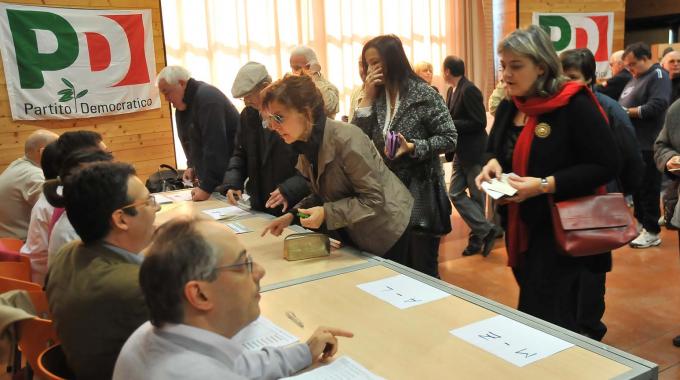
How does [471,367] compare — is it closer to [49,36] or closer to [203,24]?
[49,36]

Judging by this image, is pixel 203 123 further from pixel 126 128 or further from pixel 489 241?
pixel 489 241

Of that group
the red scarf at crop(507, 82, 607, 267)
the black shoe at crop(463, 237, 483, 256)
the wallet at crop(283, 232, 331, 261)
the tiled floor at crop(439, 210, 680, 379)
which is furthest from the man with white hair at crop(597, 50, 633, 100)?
the wallet at crop(283, 232, 331, 261)

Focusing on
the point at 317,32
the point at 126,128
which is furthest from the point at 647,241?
the point at 126,128

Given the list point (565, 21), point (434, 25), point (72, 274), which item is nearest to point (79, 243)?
point (72, 274)

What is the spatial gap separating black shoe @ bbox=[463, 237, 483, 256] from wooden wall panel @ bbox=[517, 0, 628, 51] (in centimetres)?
371

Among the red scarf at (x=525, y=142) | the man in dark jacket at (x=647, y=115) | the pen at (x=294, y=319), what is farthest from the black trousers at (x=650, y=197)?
the pen at (x=294, y=319)

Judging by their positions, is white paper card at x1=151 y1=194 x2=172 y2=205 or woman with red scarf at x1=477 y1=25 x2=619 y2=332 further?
white paper card at x1=151 y1=194 x2=172 y2=205

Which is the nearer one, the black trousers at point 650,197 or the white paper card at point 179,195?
the white paper card at point 179,195

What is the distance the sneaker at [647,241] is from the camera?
173 inches

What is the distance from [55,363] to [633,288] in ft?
10.9

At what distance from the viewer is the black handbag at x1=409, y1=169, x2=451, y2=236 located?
2660 millimetres

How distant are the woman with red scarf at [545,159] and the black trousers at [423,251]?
702 millimetres

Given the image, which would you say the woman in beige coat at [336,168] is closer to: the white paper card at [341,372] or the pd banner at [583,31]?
the white paper card at [341,372]

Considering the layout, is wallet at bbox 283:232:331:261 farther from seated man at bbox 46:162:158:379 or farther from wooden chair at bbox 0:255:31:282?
wooden chair at bbox 0:255:31:282
